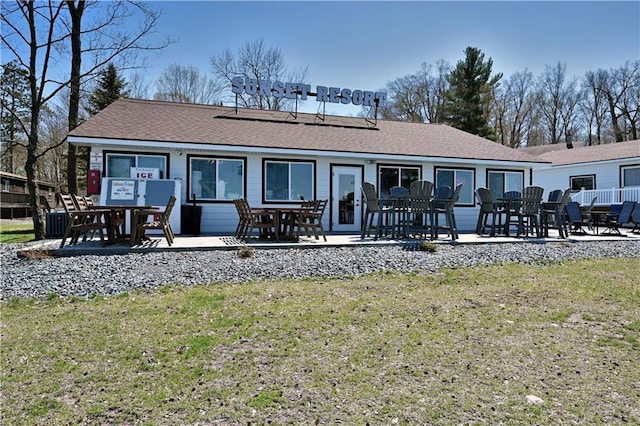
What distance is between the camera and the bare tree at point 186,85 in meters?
27.2

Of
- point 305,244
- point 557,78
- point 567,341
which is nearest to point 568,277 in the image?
point 567,341

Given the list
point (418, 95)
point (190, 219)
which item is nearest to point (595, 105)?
point (418, 95)

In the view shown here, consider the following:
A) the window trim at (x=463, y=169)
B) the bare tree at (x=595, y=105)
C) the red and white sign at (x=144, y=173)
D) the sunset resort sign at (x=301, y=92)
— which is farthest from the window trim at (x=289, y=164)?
the bare tree at (x=595, y=105)

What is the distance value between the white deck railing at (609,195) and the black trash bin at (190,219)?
16.4m

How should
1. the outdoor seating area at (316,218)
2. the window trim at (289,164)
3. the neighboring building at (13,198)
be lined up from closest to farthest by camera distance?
the outdoor seating area at (316,218) → the window trim at (289,164) → the neighboring building at (13,198)

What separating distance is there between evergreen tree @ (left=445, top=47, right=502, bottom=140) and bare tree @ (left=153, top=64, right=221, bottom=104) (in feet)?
55.1

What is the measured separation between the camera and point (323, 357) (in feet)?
9.57

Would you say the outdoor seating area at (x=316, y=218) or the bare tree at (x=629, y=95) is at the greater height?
the bare tree at (x=629, y=95)

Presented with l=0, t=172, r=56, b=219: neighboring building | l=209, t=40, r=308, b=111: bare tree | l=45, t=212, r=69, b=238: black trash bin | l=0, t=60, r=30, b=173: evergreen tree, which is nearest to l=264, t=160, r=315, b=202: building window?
l=45, t=212, r=69, b=238: black trash bin

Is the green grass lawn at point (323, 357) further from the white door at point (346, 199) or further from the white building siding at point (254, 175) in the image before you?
the white door at point (346, 199)

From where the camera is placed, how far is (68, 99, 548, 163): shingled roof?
36.0 ft

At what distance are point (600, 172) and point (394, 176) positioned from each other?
1190 cm

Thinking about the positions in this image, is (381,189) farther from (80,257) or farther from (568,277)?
(80,257)

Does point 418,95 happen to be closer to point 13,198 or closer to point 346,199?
point 346,199
